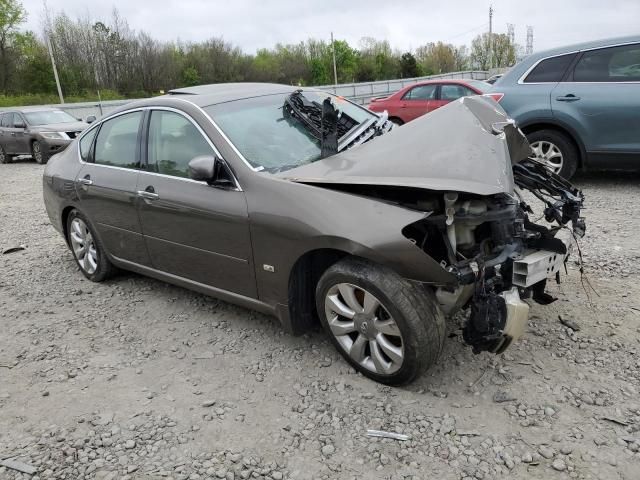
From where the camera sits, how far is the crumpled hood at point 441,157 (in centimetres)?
269

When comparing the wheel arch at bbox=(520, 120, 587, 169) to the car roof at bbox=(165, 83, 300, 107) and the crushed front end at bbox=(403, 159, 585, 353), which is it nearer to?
the car roof at bbox=(165, 83, 300, 107)

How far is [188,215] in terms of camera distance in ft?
11.6

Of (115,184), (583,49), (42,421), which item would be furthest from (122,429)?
(583,49)

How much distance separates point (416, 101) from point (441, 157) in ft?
30.5

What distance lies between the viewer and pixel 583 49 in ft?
21.1

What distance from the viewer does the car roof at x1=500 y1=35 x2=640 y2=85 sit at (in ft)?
20.4

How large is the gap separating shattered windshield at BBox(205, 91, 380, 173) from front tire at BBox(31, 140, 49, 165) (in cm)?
1237

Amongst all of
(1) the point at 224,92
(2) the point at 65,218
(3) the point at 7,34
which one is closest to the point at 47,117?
(2) the point at 65,218

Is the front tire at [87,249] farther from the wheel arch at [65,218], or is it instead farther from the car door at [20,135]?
the car door at [20,135]

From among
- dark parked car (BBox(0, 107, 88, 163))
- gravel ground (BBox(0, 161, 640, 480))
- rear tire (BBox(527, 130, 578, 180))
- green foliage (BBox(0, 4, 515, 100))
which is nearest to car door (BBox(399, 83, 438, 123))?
rear tire (BBox(527, 130, 578, 180))

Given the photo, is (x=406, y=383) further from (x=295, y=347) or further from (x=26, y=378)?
(x=26, y=378)

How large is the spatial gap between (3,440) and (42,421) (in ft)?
0.66

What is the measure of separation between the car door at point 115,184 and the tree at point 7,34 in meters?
46.9

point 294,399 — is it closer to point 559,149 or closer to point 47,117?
point 559,149
